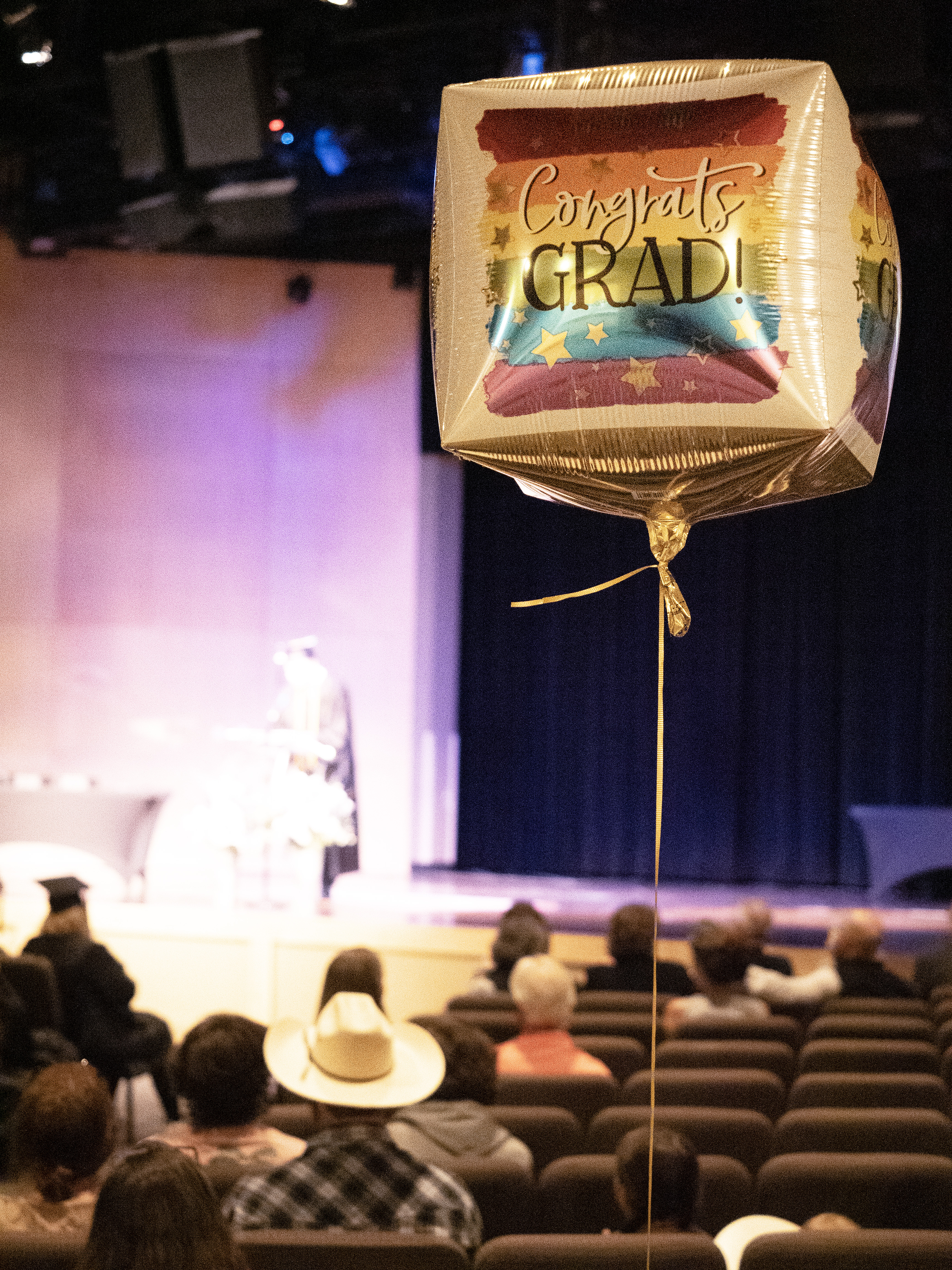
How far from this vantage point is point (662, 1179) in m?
2.34

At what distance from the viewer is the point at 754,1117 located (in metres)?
3.12

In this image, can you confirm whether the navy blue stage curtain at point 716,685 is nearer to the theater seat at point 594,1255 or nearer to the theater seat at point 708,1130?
the theater seat at point 708,1130

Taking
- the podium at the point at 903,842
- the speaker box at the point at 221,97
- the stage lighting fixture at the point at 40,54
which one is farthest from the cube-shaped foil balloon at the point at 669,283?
the podium at the point at 903,842

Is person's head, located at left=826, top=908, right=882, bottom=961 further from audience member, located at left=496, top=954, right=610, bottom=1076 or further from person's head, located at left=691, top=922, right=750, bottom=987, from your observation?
audience member, located at left=496, top=954, right=610, bottom=1076

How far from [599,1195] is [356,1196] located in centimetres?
65

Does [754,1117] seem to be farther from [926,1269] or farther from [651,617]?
[651,617]

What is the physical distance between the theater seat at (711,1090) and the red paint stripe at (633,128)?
250 cm

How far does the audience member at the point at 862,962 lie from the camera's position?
4.68m

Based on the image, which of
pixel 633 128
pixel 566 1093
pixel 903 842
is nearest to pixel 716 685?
pixel 903 842

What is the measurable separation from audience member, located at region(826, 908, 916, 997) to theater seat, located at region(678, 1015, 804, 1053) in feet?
2.16

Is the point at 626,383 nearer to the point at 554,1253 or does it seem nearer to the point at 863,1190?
the point at 554,1253

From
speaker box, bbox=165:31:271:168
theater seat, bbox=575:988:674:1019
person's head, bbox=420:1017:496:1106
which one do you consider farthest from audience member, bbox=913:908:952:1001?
speaker box, bbox=165:31:271:168

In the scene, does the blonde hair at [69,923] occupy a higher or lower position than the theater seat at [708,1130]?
higher

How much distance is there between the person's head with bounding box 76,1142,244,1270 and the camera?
5.45 feet
